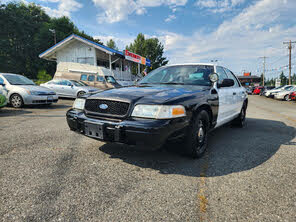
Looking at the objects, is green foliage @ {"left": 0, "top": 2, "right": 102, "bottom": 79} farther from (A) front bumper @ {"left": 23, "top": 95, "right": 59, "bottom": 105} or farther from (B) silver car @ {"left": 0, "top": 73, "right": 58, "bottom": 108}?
(A) front bumper @ {"left": 23, "top": 95, "right": 59, "bottom": 105}

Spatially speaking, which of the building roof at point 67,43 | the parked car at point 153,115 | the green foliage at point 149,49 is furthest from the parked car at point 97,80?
the green foliage at point 149,49

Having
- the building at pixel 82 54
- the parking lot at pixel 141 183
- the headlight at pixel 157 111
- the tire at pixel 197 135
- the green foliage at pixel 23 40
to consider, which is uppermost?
the green foliage at pixel 23 40

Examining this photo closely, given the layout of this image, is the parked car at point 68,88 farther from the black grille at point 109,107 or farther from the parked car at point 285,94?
the parked car at point 285,94

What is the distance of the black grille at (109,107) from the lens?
2439mm

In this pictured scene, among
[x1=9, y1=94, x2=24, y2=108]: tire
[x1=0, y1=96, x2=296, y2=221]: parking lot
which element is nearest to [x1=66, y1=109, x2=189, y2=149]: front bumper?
[x1=0, y1=96, x2=296, y2=221]: parking lot

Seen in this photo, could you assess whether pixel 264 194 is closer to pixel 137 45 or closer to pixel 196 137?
pixel 196 137

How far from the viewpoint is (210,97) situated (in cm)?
309

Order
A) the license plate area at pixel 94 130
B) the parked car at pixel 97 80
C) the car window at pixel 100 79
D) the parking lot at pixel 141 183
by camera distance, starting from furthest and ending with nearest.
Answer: the car window at pixel 100 79
the parked car at pixel 97 80
the license plate area at pixel 94 130
the parking lot at pixel 141 183

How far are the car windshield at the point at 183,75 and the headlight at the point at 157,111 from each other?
3.89ft

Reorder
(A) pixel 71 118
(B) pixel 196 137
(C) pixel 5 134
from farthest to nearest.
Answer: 1. (C) pixel 5 134
2. (A) pixel 71 118
3. (B) pixel 196 137

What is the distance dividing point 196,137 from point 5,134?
12.2ft

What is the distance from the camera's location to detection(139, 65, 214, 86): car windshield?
3445 mm

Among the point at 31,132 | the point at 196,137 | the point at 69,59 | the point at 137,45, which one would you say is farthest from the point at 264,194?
the point at 137,45

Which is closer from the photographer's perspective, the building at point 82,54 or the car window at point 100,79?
the car window at point 100,79
